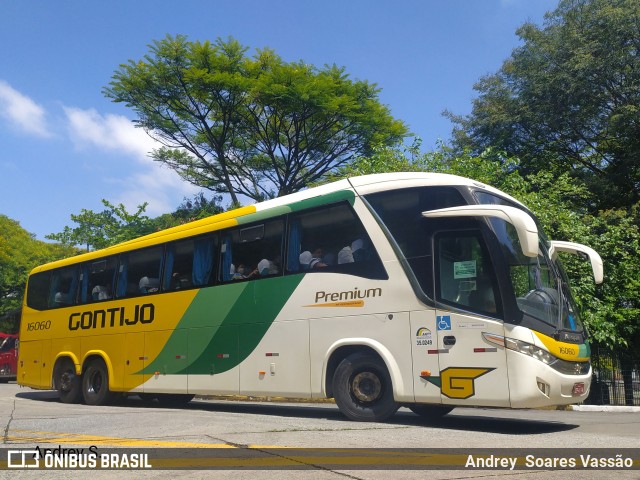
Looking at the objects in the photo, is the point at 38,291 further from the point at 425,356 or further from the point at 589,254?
the point at 589,254

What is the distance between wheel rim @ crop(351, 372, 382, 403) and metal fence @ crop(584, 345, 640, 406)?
31.7 ft

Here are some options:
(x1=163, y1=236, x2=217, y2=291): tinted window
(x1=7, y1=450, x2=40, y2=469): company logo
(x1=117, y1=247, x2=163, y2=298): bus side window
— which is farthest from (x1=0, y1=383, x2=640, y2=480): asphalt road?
(x1=117, y1=247, x2=163, y2=298): bus side window

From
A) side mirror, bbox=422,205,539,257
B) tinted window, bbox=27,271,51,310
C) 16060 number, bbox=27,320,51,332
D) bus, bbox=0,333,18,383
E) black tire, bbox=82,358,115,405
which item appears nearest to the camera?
side mirror, bbox=422,205,539,257

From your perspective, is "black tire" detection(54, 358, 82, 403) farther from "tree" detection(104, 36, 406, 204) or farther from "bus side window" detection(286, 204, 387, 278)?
"tree" detection(104, 36, 406, 204)

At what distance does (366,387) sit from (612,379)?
10494 mm

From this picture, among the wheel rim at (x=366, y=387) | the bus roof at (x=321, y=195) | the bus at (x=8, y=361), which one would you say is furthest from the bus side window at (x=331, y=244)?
the bus at (x=8, y=361)

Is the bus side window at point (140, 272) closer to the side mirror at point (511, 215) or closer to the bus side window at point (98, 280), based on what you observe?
the bus side window at point (98, 280)

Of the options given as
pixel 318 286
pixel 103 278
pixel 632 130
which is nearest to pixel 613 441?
pixel 318 286

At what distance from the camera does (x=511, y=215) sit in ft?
26.9

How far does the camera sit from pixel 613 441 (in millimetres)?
7707

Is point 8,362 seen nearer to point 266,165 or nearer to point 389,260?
point 266,165

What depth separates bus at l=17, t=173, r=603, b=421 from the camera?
848 centimetres

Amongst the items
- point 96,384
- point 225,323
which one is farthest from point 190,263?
point 96,384

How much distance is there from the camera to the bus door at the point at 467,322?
8406 millimetres
